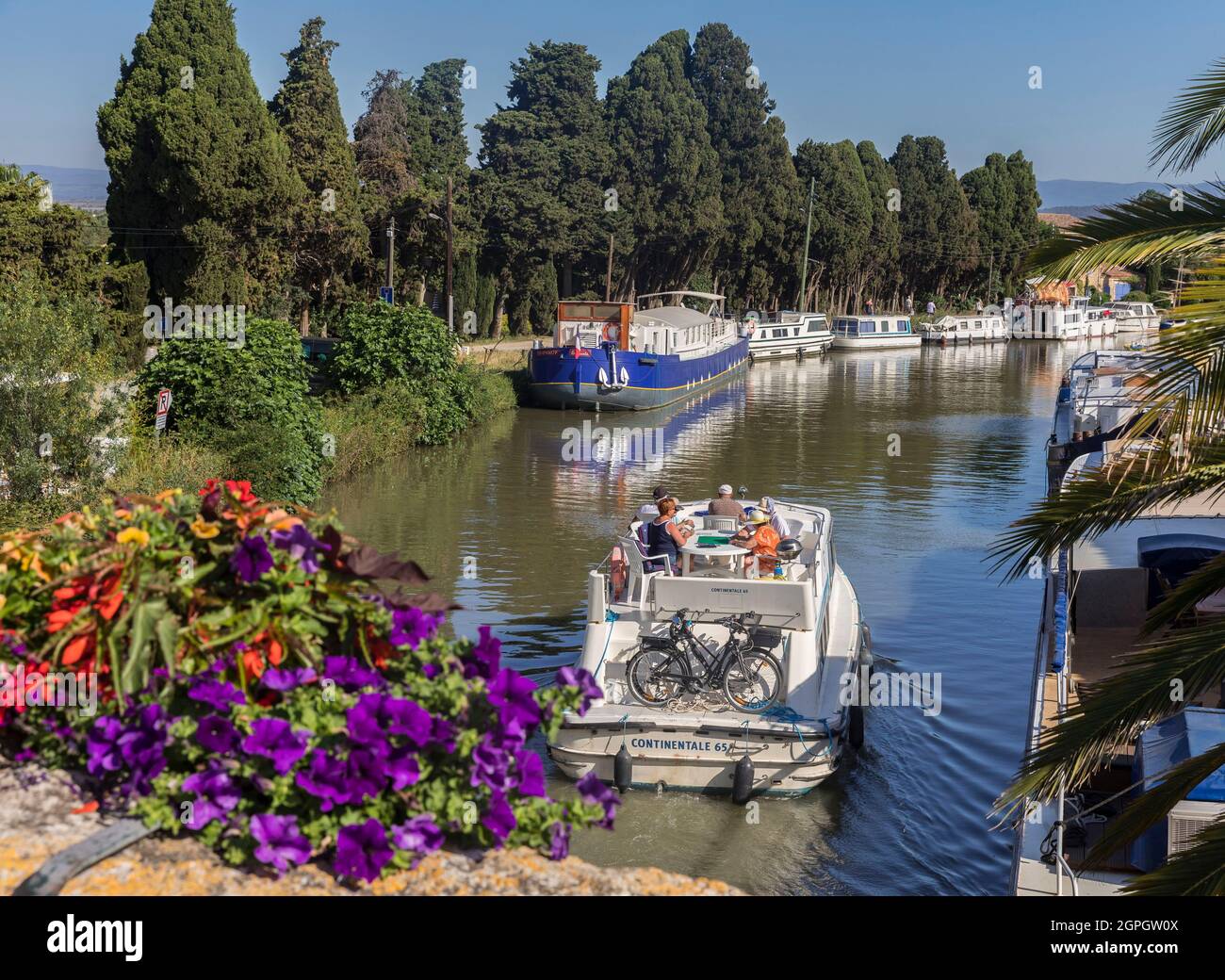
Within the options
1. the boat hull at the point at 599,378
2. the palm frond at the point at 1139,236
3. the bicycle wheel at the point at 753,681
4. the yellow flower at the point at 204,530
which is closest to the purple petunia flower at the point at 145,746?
the yellow flower at the point at 204,530

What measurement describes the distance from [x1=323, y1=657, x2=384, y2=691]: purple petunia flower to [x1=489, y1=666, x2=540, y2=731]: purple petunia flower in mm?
433

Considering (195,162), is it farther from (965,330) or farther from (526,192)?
(965,330)

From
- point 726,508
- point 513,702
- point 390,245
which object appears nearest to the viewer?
point 513,702

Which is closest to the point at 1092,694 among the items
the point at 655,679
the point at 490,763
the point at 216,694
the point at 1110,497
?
the point at 1110,497

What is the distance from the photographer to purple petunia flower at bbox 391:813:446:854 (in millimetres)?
4383

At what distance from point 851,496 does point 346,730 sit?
26725 mm

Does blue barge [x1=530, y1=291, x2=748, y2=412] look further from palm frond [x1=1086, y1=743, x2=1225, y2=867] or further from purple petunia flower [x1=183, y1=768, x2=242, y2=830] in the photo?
purple petunia flower [x1=183, y1=768, x2=242, y2=830]

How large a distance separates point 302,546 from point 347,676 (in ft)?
1.74

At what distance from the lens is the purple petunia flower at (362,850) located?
4340mm

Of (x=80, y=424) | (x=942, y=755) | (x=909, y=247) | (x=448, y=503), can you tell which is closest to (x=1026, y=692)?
(x=942, y=755)

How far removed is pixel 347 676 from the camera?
4.70 metres

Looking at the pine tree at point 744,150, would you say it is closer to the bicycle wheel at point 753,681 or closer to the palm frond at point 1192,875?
the bicycle wheel at point 753,681

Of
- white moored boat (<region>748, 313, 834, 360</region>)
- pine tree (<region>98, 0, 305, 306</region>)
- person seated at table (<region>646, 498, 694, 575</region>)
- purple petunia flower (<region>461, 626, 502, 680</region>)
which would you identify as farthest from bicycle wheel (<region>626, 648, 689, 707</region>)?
white moored boat (<region>748, 313, 834, 360</region>)
